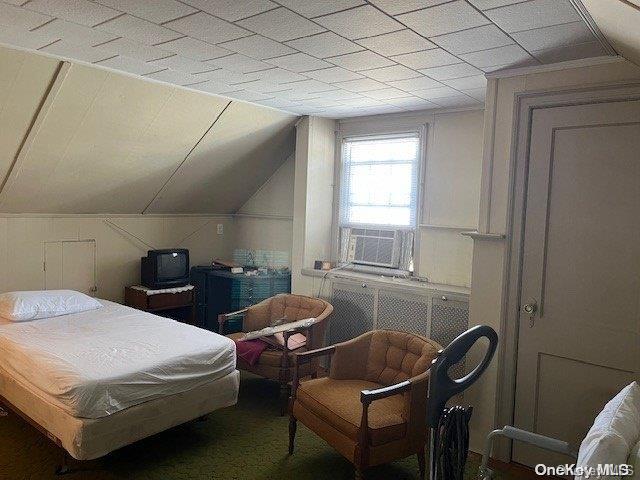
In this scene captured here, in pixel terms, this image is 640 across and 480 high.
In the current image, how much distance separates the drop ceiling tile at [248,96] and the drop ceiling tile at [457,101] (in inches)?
51.7

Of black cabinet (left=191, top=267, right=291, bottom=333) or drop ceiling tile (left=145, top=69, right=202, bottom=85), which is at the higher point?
drop ceiling tile (left=145, top=69, right=202, bottom=85)

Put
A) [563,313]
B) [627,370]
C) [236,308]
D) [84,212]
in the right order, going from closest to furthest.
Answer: [627,370]
[563,313]
[84,212]
[236,308]

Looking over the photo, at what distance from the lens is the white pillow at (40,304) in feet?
12.2

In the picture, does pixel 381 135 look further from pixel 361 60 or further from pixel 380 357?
pixel 380 357

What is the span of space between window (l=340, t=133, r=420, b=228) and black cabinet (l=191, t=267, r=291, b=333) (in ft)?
3.04

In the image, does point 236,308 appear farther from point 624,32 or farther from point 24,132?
point 624,32

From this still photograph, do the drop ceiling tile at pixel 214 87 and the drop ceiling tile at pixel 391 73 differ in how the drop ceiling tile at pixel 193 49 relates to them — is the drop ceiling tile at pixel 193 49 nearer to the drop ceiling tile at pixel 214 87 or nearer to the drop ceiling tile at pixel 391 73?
the drop ceiling tile at pixel 214 87

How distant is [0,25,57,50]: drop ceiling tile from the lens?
2.57 meters

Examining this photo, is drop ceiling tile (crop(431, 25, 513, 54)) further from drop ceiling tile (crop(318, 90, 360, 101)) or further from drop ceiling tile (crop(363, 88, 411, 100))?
drop ceiling tile (crop(318, 90, 360, 101))

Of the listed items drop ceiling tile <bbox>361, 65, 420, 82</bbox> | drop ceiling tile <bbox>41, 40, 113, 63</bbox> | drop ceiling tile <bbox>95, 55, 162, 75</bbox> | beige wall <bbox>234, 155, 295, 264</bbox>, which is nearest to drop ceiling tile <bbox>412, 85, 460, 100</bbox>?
drop ceiling tile <bbox>361, 65, 420, 82</bbox>

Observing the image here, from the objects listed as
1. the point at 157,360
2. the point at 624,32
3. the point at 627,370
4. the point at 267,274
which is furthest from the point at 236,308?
the point at 624,32

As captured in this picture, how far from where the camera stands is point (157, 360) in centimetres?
303

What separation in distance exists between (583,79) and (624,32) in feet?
2.76

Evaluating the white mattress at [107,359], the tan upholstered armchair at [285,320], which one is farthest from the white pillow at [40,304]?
the tan upholstered armchair at [285,320]
